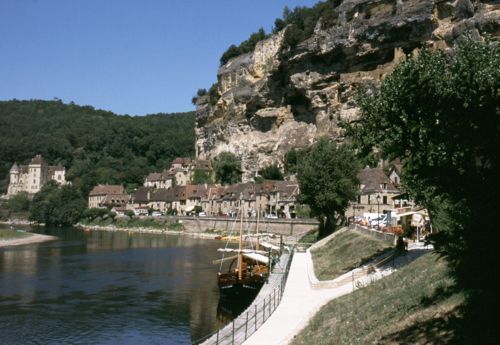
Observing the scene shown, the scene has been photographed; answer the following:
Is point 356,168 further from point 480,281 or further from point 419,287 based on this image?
point 480,281

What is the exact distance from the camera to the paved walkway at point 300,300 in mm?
19766

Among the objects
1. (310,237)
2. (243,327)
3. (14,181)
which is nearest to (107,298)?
(243,327)

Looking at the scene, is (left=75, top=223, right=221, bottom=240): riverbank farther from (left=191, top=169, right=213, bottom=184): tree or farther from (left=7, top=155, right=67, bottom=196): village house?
(left=7, top=155, right=67, bottom=196): village house

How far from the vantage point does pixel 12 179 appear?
7579 inches

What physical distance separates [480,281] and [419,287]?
7.29 metres

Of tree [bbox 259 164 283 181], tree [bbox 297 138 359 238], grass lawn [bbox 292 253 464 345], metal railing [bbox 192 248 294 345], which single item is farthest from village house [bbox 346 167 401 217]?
grass lawn [bbox 292 253 464 345]

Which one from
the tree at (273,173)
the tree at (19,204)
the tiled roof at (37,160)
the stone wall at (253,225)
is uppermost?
the tiled roof at (37,160)

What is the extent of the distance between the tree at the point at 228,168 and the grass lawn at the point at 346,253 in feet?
217

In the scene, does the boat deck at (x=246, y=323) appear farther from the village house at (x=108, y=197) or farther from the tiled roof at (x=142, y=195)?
the village house at (x=108, y=197)

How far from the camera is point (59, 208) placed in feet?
423

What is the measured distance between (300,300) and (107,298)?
1456cm

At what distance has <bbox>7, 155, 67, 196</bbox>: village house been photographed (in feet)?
617

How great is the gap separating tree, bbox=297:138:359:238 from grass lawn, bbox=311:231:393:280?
581cm

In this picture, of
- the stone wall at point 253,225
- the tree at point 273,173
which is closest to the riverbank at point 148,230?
the stone wall at point 253,225
